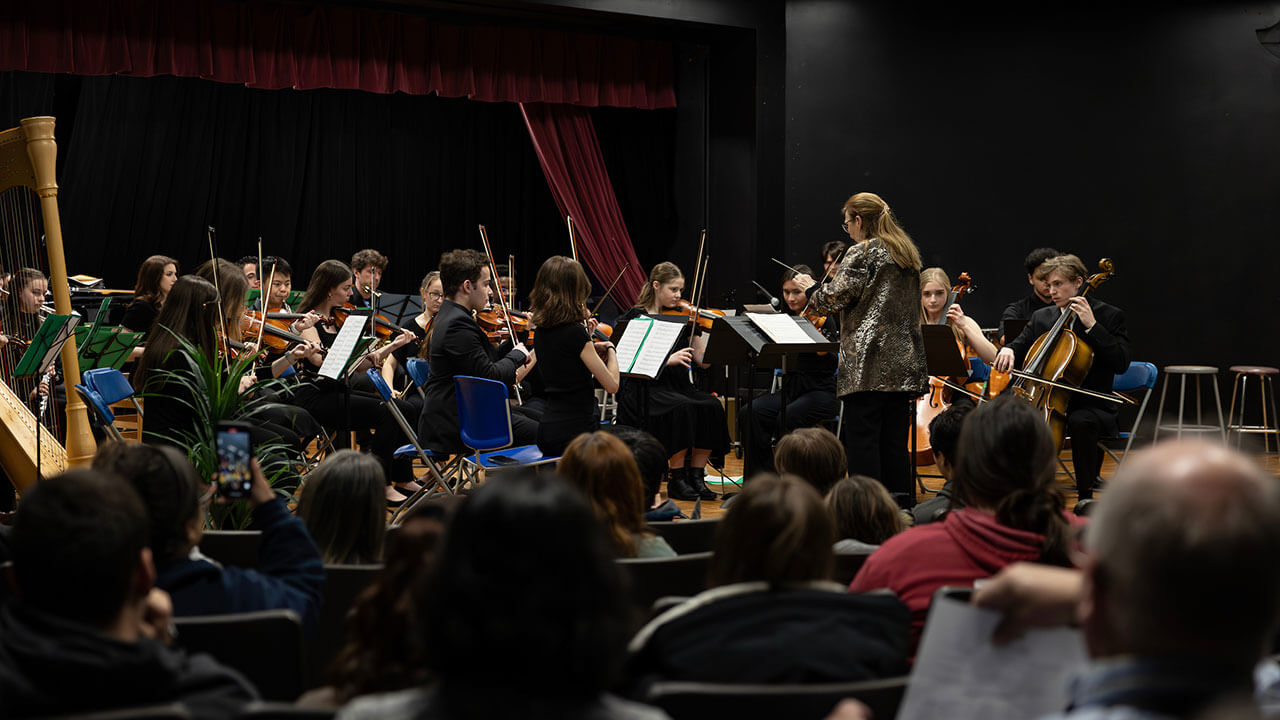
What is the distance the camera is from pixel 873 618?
4.81 ft

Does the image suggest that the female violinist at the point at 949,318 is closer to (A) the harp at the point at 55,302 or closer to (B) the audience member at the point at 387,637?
(A) the harp at the point at 55,302

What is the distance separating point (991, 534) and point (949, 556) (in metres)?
0.07

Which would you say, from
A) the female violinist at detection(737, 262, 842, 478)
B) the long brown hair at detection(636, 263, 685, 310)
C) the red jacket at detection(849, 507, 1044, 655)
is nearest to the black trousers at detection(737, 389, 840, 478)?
the female violinist at detection(737, 262, 842, 478)

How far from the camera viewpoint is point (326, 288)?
561cm

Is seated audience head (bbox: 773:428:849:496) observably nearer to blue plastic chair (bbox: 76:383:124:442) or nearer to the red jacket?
the red jacket

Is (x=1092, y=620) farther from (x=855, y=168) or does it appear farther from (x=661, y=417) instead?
(x=855, y=168)

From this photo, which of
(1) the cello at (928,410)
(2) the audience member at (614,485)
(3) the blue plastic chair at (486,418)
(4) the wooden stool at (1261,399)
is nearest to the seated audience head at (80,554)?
(2) the audience member at (614,485)

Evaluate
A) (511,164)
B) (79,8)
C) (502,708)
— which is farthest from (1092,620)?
(511,164)

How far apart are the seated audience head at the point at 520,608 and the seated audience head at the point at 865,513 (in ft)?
4.99

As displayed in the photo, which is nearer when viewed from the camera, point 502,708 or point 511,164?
point 502,708

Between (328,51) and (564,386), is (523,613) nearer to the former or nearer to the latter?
(564,386)

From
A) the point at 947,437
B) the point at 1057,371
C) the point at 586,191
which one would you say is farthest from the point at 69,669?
the point at 586,191

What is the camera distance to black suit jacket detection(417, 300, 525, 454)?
4562 millimetres

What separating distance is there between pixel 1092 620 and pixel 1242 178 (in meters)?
7.67
